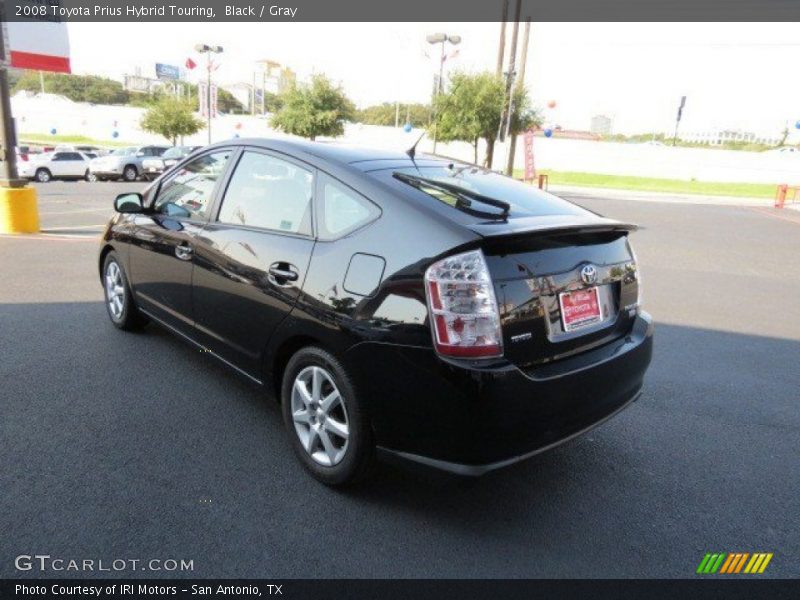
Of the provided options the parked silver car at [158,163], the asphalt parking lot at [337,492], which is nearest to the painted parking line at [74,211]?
the asphalt parking lot at [337,492]

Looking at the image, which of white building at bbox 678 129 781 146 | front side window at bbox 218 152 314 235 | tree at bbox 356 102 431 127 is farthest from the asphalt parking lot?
white building at bbox 678 129 781 146

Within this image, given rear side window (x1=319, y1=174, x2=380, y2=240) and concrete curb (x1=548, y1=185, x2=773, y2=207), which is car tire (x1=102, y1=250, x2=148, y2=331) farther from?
concrete curb (x1=548, y1=185, x2=773, y2=207)

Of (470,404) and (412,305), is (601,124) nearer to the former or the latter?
Answer: (412,305)

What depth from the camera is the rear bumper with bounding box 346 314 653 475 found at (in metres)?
2.36

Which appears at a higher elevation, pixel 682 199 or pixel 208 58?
pixel 208 58

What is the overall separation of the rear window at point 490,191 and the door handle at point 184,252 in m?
1.50

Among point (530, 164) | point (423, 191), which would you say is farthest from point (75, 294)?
point (530, 164)

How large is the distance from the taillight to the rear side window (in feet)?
1.87

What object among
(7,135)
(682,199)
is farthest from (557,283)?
(682,199)

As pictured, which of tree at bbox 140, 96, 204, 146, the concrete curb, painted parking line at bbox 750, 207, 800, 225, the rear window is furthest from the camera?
tree at bbox 140, 96, 204, 146

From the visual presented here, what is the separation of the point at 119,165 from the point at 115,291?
2511 cm

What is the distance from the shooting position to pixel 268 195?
338 cm

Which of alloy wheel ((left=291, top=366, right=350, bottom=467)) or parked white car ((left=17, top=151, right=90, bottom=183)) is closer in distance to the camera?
alloy wheel ((left=291, top=366, right=350, bottom=467))
